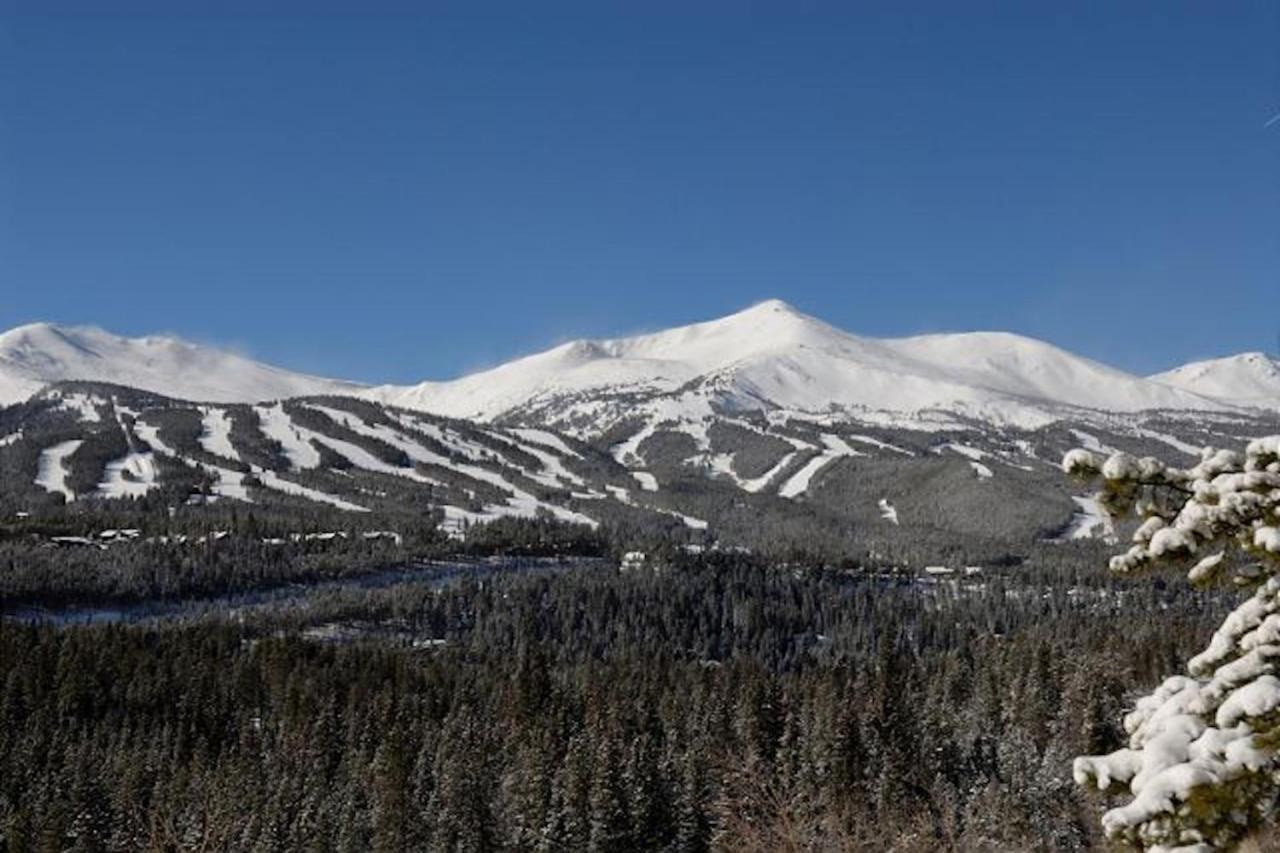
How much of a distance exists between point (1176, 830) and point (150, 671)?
18428 centimetres

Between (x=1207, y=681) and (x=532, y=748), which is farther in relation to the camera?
(x=532, y=748)

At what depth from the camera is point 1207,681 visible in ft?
31.2

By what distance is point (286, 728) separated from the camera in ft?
483

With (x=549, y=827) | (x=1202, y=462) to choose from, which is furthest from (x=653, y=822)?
(x=1202, y=462)

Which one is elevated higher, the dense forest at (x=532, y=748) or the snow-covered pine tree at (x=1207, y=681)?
the snow-covered pine tree at (x=1207, y=681)

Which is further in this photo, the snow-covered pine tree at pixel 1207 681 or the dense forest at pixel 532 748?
the dense forest at pixel 532 748

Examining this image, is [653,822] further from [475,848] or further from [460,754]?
[460,754]

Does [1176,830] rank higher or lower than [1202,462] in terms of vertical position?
lower

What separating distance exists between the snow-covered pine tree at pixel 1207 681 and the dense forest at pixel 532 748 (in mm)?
48808

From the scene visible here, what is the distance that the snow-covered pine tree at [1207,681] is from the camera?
830 cm

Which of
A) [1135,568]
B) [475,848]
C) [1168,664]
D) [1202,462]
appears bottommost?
[475,848]

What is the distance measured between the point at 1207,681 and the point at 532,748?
102 m

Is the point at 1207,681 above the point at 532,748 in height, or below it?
above

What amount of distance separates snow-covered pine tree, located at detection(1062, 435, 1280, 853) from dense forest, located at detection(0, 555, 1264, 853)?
48808mm
